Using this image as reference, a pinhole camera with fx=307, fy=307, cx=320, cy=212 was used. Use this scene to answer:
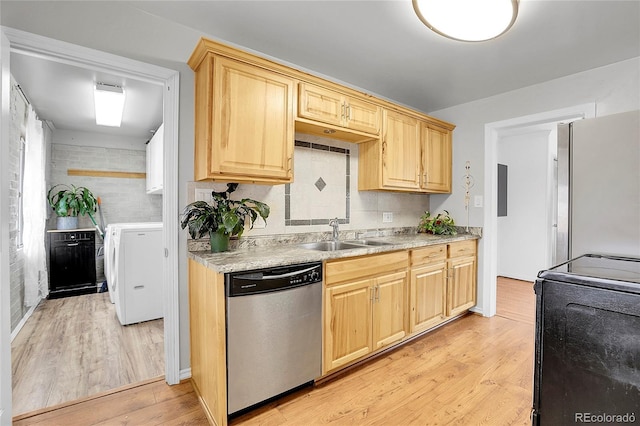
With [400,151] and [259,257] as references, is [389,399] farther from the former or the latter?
[400,151]

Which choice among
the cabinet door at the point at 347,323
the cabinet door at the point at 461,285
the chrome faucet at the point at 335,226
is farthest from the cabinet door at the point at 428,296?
the chrome faucet at the point at 335,226

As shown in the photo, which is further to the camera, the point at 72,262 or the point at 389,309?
the point at 72,262

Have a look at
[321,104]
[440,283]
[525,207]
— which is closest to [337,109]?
[321,104]

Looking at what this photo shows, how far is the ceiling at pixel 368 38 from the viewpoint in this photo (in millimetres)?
1839

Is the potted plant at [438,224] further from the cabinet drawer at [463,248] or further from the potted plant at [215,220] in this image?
the potted plant at [215,220]

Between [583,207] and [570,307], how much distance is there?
778 mm

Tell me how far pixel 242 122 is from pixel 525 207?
194 inches

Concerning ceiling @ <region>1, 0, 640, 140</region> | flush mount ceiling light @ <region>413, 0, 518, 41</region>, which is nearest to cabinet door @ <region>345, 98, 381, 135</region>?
ceiling @ <region>1, 0, 640, 140</region>

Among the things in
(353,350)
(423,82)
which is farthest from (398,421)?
(423,82)

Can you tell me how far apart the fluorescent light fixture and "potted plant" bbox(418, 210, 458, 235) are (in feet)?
11.8

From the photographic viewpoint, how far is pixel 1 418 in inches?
60.9

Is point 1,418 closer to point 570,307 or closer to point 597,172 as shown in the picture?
point 570,307

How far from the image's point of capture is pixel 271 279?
175 cm

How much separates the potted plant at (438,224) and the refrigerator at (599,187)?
5.99ft
